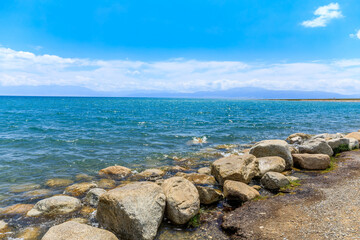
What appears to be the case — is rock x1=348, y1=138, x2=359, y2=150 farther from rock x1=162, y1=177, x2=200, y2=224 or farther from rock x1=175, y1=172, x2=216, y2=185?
rock x1=162, y1=177, x2=200, y2=224

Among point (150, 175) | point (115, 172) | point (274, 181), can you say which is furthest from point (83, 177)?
point (274, 181)

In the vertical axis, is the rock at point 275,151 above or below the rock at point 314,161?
above

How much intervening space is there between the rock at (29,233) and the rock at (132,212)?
7.08ft

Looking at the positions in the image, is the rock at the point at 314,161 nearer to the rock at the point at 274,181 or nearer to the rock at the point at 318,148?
the rock at the point at 318,148

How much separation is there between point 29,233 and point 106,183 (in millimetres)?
4581

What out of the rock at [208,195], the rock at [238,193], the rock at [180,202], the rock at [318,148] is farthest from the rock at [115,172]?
the rock at [318,148]

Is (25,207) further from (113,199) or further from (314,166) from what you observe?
(314,166)

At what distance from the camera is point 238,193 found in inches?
353

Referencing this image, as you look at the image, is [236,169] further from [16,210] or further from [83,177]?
[16,210]

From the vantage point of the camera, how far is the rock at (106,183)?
37.6ft

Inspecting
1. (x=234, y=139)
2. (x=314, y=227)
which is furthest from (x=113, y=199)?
(x=234, y=139)

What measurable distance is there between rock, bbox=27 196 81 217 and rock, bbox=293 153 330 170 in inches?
468

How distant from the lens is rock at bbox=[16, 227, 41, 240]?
23.5 feet

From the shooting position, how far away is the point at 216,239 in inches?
265
